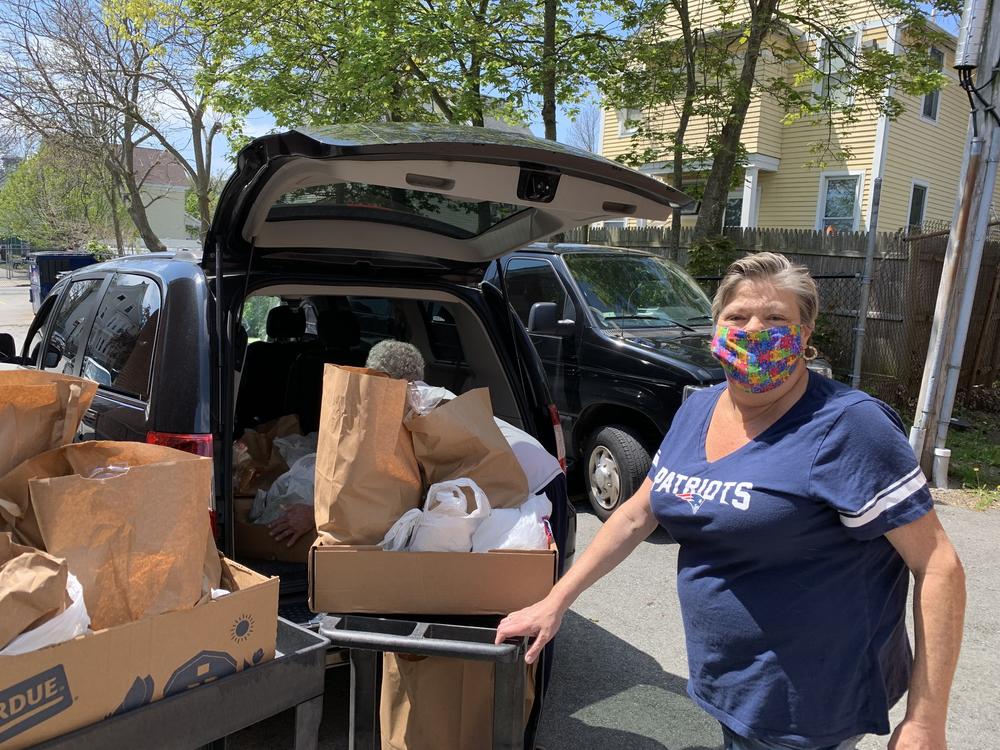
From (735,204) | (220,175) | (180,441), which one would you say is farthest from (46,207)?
(180,441)

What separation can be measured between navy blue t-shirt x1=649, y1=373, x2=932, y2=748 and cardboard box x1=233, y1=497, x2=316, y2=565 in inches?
70.2

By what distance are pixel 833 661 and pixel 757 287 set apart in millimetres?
859

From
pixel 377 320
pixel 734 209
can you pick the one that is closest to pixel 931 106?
pixel 734 209

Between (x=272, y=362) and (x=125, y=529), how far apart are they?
9.38 feet

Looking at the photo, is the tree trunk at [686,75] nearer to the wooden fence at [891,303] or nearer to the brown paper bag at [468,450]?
the wooden fence at [891,303]

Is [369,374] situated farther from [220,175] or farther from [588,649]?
[220,175]

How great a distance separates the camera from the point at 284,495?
3154 mm

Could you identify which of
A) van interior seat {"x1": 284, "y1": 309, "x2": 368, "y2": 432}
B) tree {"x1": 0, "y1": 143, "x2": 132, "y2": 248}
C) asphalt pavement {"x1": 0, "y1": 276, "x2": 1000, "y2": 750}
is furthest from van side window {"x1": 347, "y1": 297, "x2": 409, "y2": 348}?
tree {"x1": 0, "y1": 143, "x2": 132, "y2": 248}

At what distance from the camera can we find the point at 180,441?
8.06ft

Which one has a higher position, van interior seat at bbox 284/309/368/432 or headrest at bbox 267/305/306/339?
headrest at bbox 267/305/306/339

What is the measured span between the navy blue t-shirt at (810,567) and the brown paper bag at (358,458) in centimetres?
94

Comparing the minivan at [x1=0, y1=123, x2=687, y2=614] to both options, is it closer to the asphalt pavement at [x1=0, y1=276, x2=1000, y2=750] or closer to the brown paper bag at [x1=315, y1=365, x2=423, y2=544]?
the brown paper bag at [x1=315, y1=365, x2=423, y2=544]

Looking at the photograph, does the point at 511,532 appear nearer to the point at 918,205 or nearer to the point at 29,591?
the point at 29,591

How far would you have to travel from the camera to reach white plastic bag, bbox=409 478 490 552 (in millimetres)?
2277
